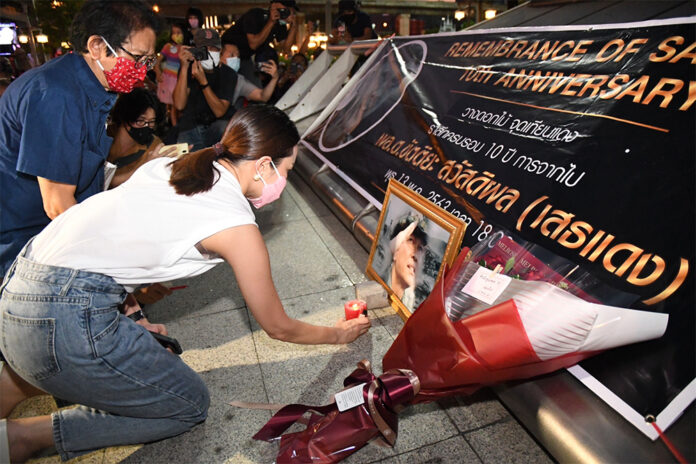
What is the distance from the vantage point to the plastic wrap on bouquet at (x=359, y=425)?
1599 millimetres

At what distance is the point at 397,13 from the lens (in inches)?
1325

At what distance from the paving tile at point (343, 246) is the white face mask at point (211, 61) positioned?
1785 mm

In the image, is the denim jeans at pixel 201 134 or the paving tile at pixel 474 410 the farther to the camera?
the denim jeans at pixel 201 134

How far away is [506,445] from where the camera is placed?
1765mm

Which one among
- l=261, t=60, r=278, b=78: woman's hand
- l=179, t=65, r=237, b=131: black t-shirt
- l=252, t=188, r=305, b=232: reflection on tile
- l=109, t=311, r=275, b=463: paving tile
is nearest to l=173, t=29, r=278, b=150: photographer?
l=179, t=65, r=237, b=131: black t-shirt

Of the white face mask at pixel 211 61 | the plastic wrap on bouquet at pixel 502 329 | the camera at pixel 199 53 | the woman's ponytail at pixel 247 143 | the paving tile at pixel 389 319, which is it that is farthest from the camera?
the white face mask at pixel 211 61

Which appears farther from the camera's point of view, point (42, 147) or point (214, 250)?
point (42, 147)

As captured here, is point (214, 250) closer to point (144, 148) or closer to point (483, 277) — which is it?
point (483, 277)

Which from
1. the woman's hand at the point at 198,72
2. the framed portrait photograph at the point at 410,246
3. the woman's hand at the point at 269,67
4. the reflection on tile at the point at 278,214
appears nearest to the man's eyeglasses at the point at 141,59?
the framed portrait photograph at the point at 410,246

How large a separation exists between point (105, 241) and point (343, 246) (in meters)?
2.15

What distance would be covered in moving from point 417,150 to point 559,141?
3.15 feet

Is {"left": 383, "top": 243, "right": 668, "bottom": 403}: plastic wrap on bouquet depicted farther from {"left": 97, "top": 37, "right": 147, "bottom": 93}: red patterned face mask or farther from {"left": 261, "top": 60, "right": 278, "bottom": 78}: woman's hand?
{"left": 261, "top": 60, "right": 278, "bottom": 78}: woman's hand

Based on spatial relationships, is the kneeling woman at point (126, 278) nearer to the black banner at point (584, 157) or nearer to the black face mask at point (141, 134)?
the black banner at point (584, 157)

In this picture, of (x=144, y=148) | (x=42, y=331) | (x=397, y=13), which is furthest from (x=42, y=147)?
(x=397, y=13)
